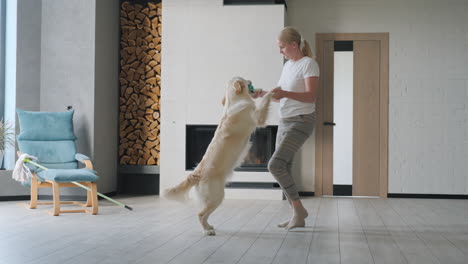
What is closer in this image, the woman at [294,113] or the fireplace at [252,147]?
the woman at [294,113]

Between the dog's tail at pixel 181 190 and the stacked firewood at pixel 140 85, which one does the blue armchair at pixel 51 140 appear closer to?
the stacked firewood at pixel 140 85

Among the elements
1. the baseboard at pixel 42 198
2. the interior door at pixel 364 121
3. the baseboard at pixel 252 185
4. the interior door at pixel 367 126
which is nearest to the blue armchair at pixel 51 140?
the baseboard at pixel 42 198

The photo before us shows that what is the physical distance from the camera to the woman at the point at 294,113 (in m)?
4.01

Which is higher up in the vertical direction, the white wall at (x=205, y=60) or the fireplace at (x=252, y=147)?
the white wall at (x=205, y=60)

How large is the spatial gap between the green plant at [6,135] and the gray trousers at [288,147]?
137 inches

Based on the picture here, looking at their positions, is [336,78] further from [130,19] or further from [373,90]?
[130,19]

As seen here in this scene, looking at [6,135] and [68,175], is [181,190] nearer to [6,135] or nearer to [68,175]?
[68,175]

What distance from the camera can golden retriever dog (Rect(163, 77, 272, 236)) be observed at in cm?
380

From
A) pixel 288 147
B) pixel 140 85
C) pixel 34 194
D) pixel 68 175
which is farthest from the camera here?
pixel 140 85

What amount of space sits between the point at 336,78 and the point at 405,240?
3.58m

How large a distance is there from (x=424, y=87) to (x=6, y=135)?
4876 mm

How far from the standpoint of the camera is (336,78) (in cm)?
708

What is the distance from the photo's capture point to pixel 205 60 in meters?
6.67

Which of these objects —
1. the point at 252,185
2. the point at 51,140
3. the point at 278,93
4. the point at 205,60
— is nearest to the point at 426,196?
the point at 252,185
